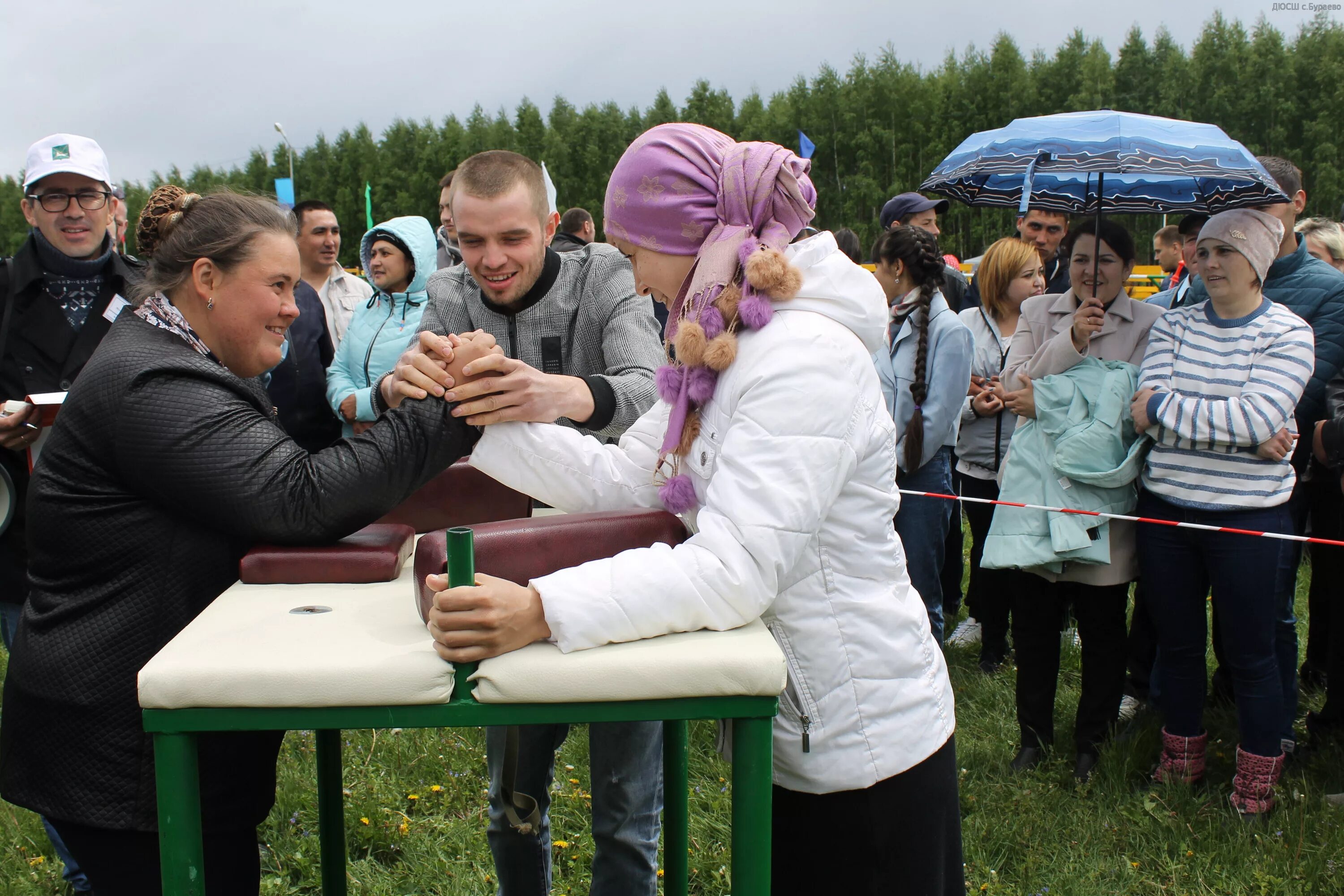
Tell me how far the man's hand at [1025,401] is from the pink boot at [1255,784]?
52.3 inches

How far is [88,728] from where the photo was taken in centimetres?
159

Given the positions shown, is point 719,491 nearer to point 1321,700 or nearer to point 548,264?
point 548,264

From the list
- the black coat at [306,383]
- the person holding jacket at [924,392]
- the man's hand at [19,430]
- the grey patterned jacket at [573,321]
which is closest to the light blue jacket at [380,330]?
the black coat at [306,383]

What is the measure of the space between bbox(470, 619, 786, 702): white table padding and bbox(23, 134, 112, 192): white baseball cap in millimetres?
2955

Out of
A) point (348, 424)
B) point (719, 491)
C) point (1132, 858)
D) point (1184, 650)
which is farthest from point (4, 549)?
point (1184, 650)

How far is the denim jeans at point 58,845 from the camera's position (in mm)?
2836

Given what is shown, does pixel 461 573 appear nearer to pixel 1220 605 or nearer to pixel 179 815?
pixel 179 815

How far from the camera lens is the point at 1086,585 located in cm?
364

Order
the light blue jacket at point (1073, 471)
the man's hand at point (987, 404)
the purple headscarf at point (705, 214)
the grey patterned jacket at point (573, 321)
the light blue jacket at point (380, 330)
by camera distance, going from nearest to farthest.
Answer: the purple headscarf at point (705, 214) < the grey patterned jacket at point (573, 321) < the light blue jacket at point (1073, 471) < the light blue jacket at point (380, 330) < the man's hand at point (987, 404)

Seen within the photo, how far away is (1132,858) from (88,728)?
→ 112 inches

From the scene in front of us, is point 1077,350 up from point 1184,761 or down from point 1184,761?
up

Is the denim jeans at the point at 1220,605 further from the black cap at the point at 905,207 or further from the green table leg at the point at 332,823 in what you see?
the black cap at the point at 905,207

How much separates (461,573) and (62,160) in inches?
117

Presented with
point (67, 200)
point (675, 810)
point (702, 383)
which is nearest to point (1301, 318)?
point (675, 810)
